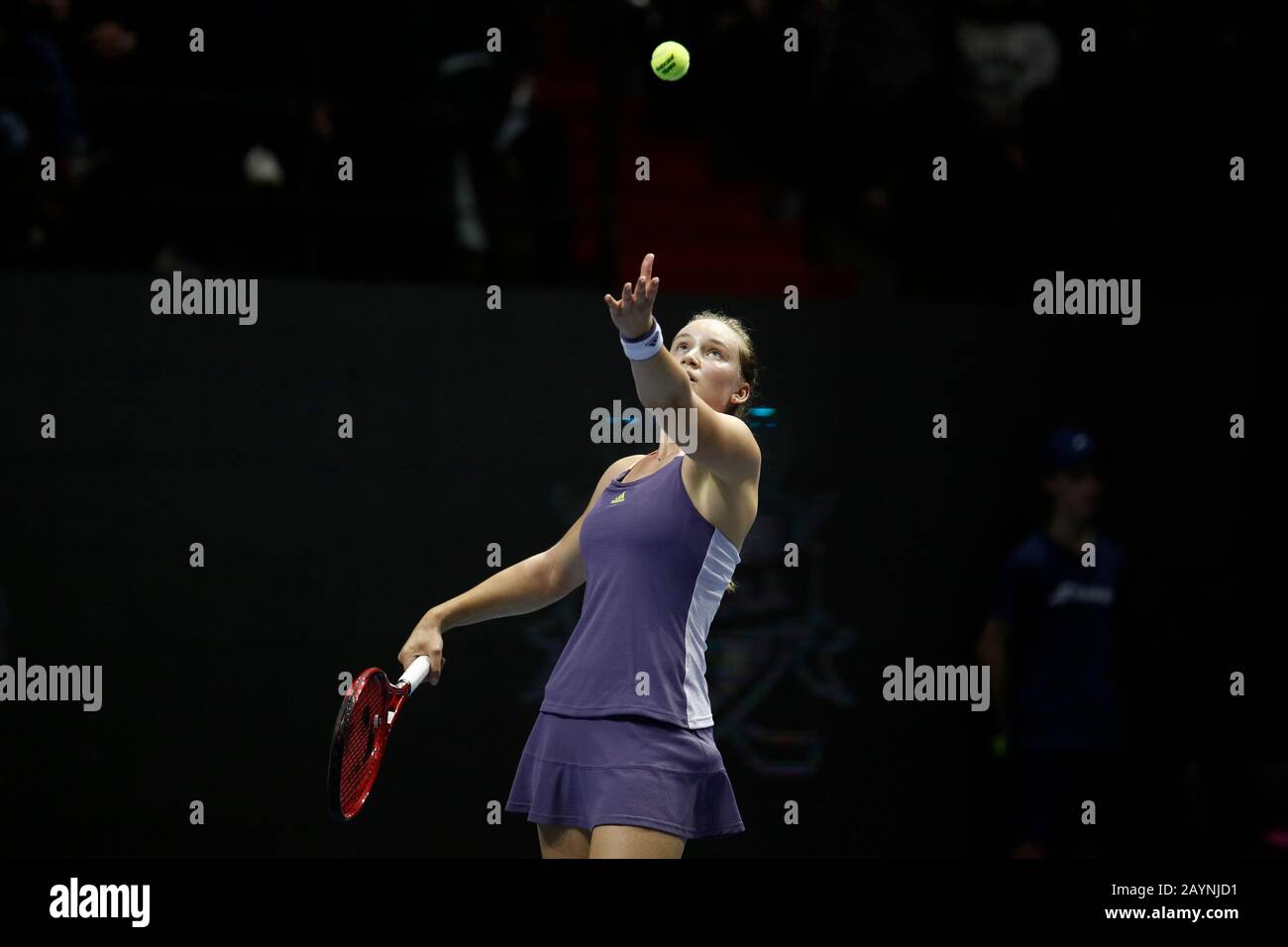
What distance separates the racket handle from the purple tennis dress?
304 millimetres

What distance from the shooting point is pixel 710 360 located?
4.43 m

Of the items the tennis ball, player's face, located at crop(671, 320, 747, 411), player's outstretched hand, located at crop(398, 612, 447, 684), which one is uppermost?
the tennis ball

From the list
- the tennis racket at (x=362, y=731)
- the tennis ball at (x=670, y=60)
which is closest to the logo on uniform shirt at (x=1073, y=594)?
the tennis ball at (x=670, y=60)

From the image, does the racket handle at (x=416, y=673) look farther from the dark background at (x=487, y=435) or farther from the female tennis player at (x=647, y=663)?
the dark background at (x=487, y=435)

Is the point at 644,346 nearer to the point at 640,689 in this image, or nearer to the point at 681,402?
the point at 681,402

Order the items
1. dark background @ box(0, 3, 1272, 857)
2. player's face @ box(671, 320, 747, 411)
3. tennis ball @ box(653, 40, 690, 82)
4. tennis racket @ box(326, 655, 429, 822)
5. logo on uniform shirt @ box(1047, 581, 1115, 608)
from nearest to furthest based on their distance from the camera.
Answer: tennis racket @ box(326, 655, 429, 822), player's face @ box(671, 320, 747, 411), tennis ball @ box(653, 40, 690, 82), dark background @ box(0, 3, 1272, 857), logo on uniform shirt @ box(1047, 581, 1115, 608)

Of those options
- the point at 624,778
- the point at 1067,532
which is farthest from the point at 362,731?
the point at 1067,532

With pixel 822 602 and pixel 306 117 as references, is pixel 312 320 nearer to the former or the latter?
pixel 306 117

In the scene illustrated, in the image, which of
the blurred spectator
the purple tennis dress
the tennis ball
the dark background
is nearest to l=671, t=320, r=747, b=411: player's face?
the purple tennis dress

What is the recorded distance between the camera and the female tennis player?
156 inches

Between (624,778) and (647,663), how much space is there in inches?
11.2

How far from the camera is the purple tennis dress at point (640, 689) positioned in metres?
4.02

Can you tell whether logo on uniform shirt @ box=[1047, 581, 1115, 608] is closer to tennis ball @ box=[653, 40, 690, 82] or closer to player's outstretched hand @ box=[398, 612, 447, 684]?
tennis ball @ box=[653, 40, 690, 82]

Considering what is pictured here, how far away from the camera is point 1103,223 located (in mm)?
7957
